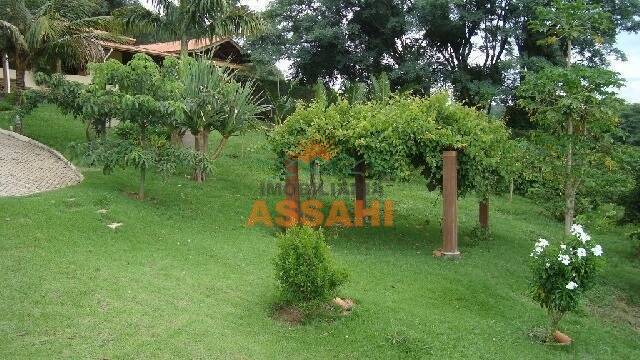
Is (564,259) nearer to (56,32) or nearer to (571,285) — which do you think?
(571,285)

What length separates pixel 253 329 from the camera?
609 cm

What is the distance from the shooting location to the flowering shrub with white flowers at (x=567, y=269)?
611 cm

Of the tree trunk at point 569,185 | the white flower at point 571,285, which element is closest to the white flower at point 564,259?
the white flower at point 571,285

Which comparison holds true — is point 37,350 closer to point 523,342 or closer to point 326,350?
point 326,350

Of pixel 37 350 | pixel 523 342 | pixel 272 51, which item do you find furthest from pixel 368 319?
pixel 272 51

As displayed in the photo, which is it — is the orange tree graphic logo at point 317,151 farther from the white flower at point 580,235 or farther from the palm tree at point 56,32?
the palm tree at point 56,32

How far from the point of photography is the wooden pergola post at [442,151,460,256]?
31.3ft

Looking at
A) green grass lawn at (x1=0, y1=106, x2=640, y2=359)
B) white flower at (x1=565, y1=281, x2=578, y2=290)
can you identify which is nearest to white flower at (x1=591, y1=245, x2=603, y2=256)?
white flower at (x1=565, y1=281, x2=578, y2=290)

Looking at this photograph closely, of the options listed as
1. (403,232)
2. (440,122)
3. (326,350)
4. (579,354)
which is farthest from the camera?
(403,232)

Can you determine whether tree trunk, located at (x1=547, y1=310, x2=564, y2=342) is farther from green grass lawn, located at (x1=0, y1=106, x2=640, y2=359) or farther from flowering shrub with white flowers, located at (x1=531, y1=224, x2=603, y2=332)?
green grass lawn, located at (x1=0, y1=106, x2=640, y2=359)

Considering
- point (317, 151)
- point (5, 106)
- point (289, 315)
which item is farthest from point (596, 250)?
point (5, 106)

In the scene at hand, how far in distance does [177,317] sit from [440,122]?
587 centimetres

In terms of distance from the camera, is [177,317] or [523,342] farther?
[523,342]

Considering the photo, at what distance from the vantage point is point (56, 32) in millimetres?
15562
